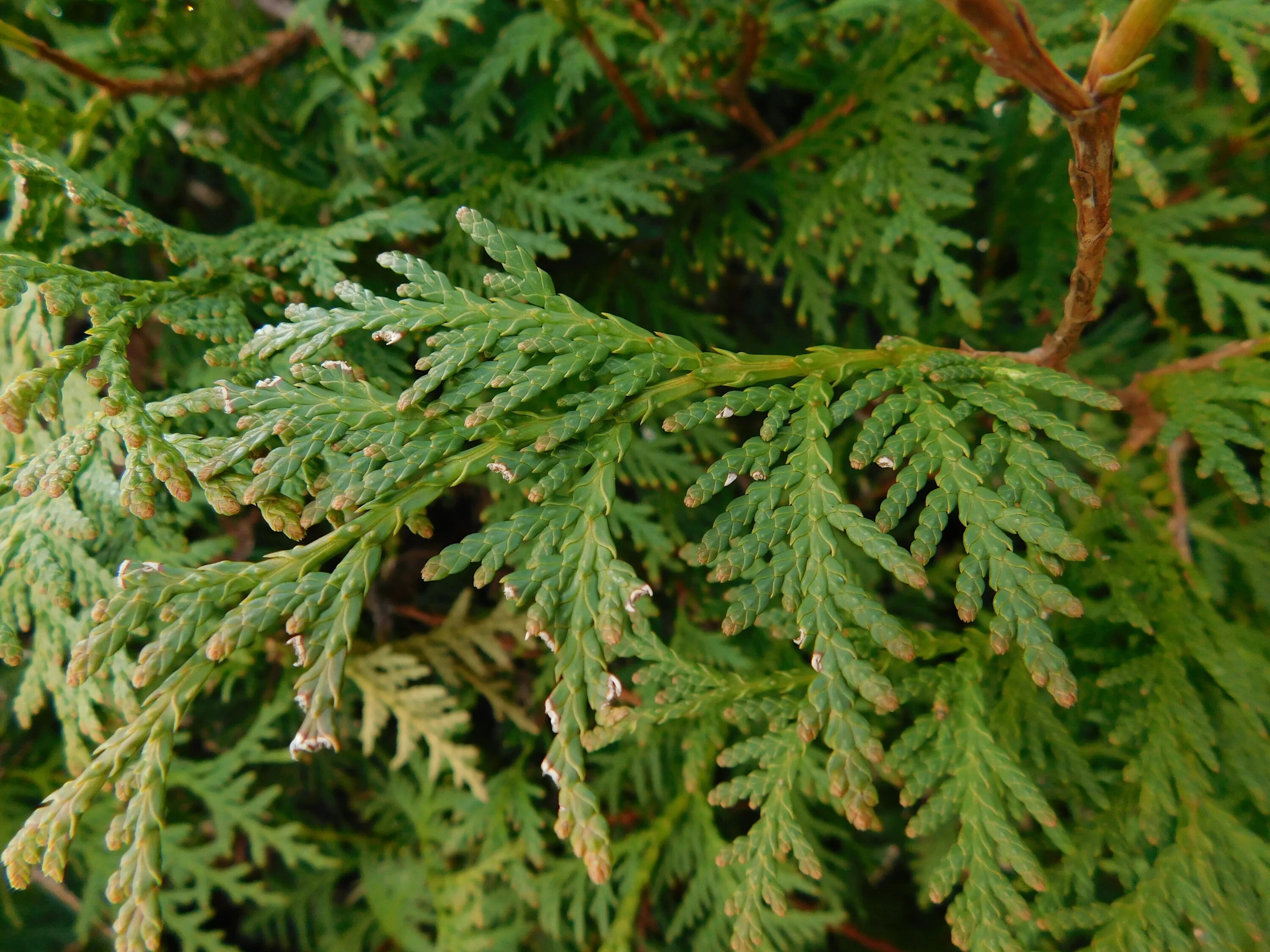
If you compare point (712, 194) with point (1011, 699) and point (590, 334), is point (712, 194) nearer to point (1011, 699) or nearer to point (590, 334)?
point (590, 334)

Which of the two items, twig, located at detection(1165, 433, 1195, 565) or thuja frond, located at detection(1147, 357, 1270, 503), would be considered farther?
twig, located at detection(1165, 433, 1195, 565)

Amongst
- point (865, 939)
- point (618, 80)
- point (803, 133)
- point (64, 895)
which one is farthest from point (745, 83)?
point (64, 895)

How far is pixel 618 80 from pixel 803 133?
45 centimetres

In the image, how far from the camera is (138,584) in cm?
97

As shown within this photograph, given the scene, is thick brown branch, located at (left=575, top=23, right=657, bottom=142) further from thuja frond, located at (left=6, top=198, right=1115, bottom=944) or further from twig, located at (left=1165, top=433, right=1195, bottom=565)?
twig, located at (left=1165, top=433, right=1195, bottom=565)

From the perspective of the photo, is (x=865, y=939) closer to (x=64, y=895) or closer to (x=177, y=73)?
(x=64, y=895)

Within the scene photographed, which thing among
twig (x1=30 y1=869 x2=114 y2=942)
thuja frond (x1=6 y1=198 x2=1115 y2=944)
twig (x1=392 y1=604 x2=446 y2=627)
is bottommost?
twig (x1=30 y1=869 x2=114 y2=942)

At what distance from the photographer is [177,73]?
5.65 feet

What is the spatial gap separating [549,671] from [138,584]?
3.15ft

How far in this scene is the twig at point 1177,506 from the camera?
156 centimetres

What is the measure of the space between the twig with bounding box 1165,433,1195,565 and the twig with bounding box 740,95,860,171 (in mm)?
959

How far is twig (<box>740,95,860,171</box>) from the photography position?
66.7 inches

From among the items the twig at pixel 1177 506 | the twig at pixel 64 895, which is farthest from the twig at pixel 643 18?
the twig at pixel 64 895

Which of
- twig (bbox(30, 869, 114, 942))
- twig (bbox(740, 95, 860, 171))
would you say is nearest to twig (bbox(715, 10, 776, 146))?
twig (bbox(740, 95, 860, 171))
